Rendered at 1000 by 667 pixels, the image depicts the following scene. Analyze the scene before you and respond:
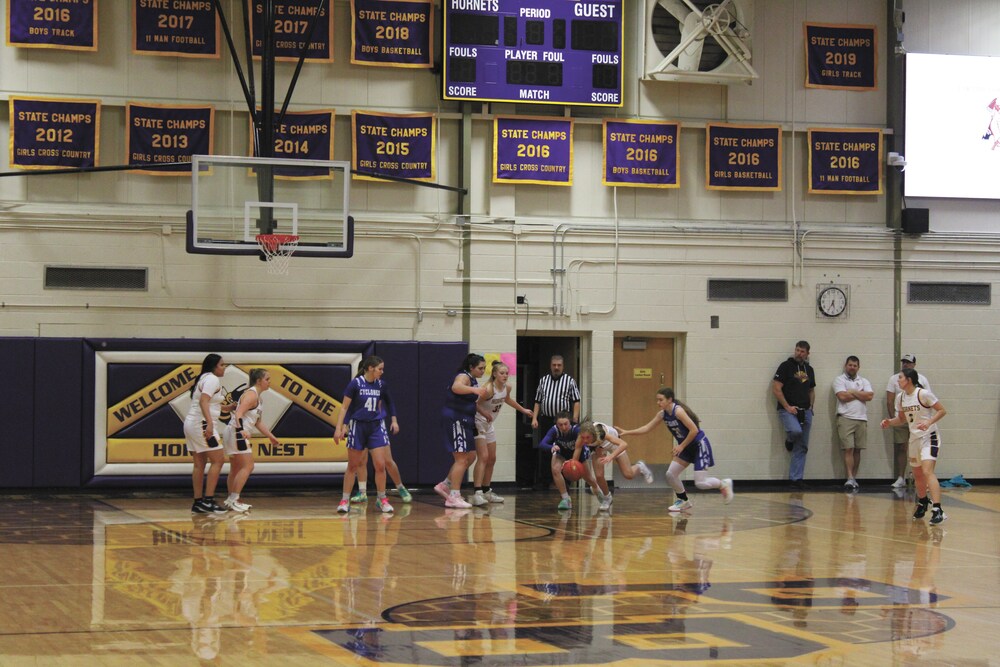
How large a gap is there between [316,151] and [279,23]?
1.81 m

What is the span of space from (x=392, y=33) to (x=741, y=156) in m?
5.39

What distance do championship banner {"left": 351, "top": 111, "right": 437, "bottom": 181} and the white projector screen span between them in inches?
284

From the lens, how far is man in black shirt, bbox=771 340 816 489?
18641mm

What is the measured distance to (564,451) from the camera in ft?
Result: 49.4

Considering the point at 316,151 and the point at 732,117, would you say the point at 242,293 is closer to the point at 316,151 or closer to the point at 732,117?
the point at 316,151

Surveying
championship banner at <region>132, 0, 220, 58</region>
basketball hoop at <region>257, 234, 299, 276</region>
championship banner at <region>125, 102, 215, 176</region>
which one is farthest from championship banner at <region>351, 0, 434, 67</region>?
basketball hoop at <region>257, 234, 299, 276</region>

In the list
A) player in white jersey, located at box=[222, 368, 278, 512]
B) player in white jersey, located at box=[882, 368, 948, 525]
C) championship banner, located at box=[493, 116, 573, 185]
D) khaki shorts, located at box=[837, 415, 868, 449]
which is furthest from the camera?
khaki shorts, located at box=[837, 415, 868, 449]

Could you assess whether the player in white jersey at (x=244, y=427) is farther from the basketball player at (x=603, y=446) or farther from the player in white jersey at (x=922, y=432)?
the player in white jersey at (x=922, y=432)

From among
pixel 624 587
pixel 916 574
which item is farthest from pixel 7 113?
pixel 916 574

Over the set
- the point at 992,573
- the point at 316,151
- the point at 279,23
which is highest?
the point at 279,23

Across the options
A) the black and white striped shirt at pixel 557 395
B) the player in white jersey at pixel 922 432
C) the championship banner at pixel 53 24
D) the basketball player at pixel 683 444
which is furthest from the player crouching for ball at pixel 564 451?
the championship banner at pixel 53 24

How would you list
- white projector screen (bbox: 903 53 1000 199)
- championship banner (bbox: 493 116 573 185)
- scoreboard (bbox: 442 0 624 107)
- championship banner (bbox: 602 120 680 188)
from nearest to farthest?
1. scoreboard (bbox: 442 0 624 107)
2. championship banner (bbox: 493 116 573 185)
3. championship banner (bbox: 602 120 680 188)
4. white projector screen (bbox: 903 53 1000 199)

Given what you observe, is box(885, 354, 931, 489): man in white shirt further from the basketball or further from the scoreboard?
the basketball

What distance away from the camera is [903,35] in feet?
63.6
